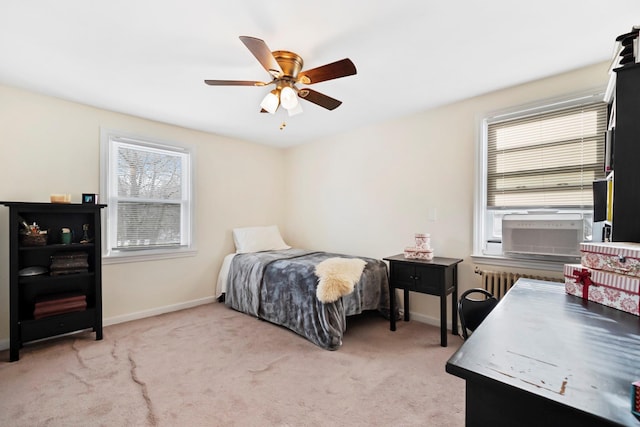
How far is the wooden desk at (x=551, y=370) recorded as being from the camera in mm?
651

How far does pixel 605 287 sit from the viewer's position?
1329 millimetres

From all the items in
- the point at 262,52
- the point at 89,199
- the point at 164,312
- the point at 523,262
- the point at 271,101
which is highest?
the point at 262,52

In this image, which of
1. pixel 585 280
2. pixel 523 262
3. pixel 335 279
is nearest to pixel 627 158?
pixel 585 280

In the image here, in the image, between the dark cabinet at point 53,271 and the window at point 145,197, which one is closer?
the dark cabinet at point 53,271

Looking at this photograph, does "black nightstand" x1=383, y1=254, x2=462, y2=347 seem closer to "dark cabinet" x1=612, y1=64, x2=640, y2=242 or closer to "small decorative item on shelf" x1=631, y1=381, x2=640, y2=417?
"dark cabinet" x1=612, y1=64, x2=640, y2=242

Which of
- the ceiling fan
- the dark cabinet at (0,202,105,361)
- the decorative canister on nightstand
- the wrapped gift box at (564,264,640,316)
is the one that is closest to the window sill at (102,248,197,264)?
the dark cabinet at (0,202,105,361)

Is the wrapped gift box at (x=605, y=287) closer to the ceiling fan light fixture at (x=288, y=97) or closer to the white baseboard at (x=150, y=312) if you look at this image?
the ceiling fan light fixture at (x=288, y=97)

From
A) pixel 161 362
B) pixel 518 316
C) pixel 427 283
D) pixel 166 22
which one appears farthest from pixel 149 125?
pixel 518 316

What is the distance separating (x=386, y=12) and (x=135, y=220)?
3.32 meters

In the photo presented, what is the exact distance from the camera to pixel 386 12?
5.42 ft

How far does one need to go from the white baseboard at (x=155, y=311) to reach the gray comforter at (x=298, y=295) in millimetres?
389

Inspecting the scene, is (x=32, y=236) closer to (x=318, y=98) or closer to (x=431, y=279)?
(x=318, y=98)

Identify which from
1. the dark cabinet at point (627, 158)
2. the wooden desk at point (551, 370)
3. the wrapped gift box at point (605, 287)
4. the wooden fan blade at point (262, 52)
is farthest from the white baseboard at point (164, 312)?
the wooden fan blade at point (262, 52)

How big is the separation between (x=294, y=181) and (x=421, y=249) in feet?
8.18
